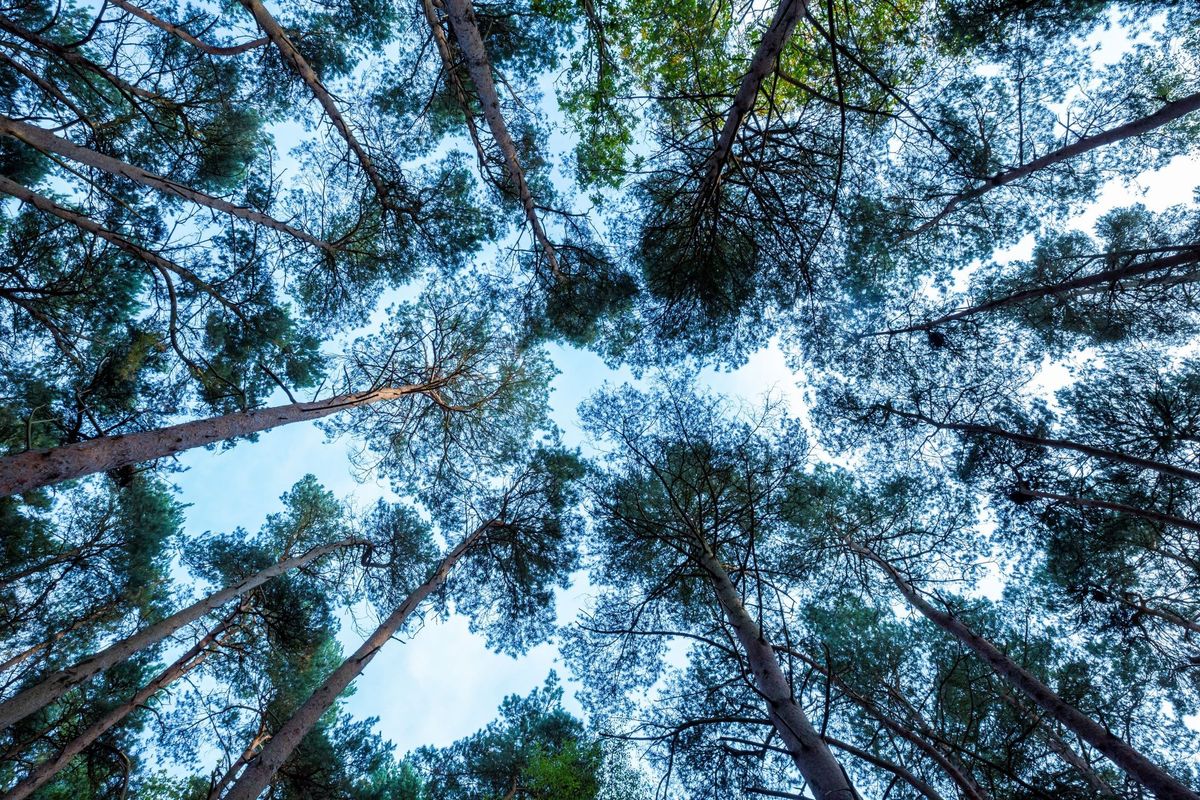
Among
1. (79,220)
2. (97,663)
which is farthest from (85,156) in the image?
(97,663)

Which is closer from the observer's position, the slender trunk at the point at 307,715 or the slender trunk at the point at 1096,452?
the slender trunk at the point at 307,715

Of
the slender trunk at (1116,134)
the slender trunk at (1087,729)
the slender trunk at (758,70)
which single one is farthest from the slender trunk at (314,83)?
the slender trunk at (1087,729)

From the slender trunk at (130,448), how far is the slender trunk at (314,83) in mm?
3484

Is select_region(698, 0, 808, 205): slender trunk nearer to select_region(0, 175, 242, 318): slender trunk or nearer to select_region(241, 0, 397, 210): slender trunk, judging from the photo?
select_region(241, 0, 397, 210): slender trunk

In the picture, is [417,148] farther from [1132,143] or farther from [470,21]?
[1132,143]

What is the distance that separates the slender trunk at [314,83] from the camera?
210 inches

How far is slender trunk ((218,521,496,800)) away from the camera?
4.10m

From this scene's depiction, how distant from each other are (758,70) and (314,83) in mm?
5426

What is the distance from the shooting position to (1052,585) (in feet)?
25.2

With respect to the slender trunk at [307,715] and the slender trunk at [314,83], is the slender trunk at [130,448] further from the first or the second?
the slender trunk at [314,83]

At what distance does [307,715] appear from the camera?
4.80 m

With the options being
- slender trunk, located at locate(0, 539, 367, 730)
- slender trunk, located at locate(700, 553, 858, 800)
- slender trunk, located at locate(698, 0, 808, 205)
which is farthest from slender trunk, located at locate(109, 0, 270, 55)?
slender trunk, located at locate(700, 553, 858, 800)

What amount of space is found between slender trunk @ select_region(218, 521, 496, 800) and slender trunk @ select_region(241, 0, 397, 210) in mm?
5907

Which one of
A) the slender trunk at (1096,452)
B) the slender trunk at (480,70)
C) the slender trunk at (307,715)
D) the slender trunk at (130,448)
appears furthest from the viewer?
the slender trunk at (480,70)
